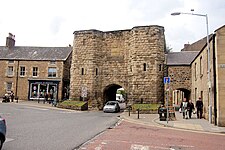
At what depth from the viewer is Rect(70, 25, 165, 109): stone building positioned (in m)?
29.2

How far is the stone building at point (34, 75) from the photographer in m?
39.0

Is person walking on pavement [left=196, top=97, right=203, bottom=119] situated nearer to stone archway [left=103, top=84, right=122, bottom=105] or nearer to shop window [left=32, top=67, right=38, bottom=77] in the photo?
stone archway [left=103, top=84, right=122, bottom=105]

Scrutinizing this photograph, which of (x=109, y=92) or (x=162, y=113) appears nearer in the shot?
(x=162, y=113)

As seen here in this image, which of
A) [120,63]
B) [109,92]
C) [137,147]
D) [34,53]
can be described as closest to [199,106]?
[137,147]

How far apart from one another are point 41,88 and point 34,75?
7.94 ft

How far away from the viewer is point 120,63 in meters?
31.9

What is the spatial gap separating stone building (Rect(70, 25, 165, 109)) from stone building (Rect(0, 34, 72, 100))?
279 inches

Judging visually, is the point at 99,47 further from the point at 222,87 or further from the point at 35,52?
the point at 222,87

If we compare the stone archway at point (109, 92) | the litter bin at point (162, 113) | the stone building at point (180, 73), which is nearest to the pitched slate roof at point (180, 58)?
the stone building at point (180, 73)

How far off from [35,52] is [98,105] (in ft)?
56.3

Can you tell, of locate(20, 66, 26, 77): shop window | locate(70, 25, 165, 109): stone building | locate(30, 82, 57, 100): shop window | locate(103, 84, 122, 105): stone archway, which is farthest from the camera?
→ locate(20, 66, 26, 77): shop window

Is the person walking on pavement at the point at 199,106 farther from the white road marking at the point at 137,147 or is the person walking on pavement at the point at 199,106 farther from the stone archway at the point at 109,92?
the stone archway at the point at 109,92

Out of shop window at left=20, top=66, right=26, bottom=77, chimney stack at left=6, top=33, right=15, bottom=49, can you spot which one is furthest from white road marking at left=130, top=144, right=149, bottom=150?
chimney stack at left=6, top=33, right=15, bottom=49

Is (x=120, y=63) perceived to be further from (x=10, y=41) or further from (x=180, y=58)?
(x=10, y=41)
